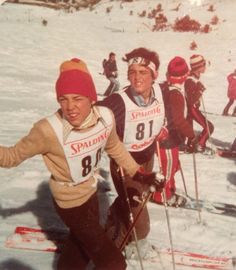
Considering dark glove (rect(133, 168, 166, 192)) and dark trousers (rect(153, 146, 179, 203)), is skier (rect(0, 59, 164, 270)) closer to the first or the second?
dark glove (rect(133, 168, 166, 192))

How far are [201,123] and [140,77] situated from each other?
1.96 metres

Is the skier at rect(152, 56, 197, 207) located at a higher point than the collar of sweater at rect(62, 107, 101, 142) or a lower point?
lower

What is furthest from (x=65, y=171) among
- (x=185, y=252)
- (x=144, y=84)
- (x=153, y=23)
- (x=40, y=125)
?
(x=153, y=23)

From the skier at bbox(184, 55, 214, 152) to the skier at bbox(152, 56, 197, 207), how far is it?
0.27 ft

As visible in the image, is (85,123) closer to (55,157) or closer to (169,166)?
(55,157)

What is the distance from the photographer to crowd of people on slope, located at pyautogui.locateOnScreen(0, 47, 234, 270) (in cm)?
197

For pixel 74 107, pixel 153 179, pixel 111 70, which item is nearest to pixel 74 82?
pixel 74 107

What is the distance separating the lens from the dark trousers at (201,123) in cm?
432

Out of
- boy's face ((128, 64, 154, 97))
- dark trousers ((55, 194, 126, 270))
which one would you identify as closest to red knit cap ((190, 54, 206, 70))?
boy's face ((128, 64, 154, 97))

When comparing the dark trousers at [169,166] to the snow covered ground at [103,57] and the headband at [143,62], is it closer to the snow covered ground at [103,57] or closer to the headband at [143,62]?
the snow covered ground at [103,57]

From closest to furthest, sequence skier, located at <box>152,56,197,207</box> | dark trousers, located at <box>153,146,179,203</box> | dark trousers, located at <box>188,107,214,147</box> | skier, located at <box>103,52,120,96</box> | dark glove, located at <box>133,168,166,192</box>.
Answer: dark glove, located at <box>133,168,166,192</box>, skier, located at <box>152,56,197,207</box>, skier, located at <box>103,52,120,96</box>, dark trousers, located at <box>153,146,179,203</box>, dark trousers, located at <box>188,107,214,147</box>

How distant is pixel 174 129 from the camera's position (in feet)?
10.3

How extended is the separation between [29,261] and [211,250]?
102 centimetres

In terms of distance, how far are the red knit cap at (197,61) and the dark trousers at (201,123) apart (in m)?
0.75
